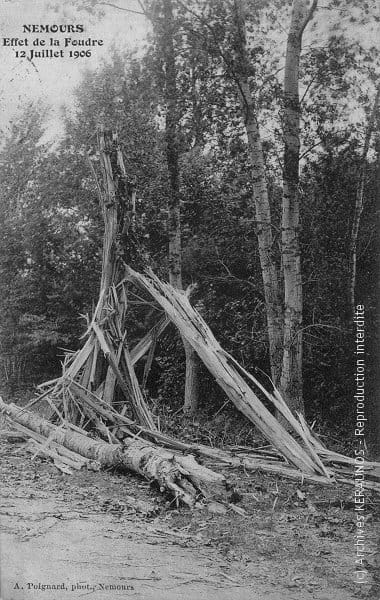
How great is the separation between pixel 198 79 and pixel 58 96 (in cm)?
308

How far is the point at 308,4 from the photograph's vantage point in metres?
8.03

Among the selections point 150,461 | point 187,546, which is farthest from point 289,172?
point 187,546

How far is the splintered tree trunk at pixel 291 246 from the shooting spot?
8.46 metres

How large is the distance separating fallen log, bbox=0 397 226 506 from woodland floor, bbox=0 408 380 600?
19 cm

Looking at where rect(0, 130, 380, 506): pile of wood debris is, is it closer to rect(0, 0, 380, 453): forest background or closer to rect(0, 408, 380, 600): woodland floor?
rect(0, 408, 380, 600): woodland floor

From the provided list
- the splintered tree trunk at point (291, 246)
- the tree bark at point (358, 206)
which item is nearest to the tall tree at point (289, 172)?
the splintered tree trunk at point (291, 246)

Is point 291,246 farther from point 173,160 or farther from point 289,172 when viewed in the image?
point 173,160

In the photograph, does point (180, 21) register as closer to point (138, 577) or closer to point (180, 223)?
point (180, 223)

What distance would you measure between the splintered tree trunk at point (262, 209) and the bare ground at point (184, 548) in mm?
3796

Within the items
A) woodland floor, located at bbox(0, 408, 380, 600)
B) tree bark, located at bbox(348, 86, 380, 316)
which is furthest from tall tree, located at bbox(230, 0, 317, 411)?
woodland floor, located at bbox(0, 408, 380, 600)

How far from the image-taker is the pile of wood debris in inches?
229

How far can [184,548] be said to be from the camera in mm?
4516

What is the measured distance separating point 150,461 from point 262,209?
4.81 metres

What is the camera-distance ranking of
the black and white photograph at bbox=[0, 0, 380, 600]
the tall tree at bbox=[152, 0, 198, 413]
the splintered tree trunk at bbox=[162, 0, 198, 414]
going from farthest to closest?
the splintered tree trunk at bbox=[162, 0, 198, 414]
the tall tree at bbox=[152, 0, 198, 413]
the black and white photograph at bbox=[0, 0, 380, 600]
